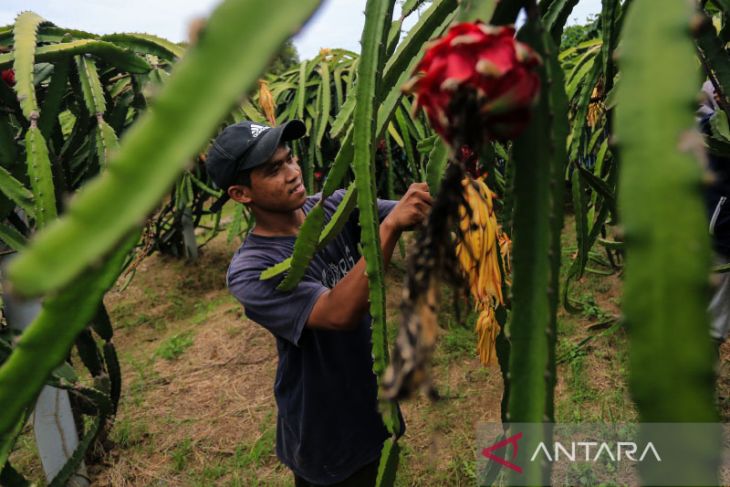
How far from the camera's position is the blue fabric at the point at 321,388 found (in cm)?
125

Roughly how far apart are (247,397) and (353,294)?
1.78 metres

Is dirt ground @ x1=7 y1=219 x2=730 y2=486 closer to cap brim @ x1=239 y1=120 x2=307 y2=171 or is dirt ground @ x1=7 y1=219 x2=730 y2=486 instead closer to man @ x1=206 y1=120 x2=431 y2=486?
man @ x1=206 y1=120 x2=431 y2=486

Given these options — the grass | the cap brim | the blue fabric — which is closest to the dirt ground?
the grass

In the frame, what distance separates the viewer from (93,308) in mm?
507

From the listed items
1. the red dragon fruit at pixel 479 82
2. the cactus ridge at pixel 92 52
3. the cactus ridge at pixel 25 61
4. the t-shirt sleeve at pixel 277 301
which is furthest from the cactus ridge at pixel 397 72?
the cactus ridge at pixel 92 52

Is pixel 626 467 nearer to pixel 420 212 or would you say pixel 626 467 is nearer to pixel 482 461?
pixel 482 461

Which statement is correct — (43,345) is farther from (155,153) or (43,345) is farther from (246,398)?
(246,398)

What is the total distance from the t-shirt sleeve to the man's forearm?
0.07m

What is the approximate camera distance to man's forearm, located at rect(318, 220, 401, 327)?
3.31 ft

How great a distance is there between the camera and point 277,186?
1.31m

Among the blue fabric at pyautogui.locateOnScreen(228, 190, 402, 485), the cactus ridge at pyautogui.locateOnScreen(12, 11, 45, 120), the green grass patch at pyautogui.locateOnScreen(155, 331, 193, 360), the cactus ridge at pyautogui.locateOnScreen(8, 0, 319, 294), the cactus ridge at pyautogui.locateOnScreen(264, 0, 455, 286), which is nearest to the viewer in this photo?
the cactus ridge at pyautogui.locateOnScreen(8, 0, 319, 294)

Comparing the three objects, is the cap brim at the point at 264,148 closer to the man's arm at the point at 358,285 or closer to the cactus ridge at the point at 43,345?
the man's arm at the point at 358,285

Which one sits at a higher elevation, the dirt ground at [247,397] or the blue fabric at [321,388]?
the blue fabric at [321,388]

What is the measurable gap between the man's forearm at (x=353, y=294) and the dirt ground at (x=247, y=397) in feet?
2.17
